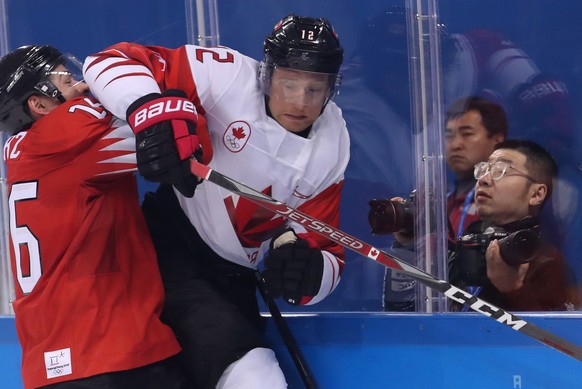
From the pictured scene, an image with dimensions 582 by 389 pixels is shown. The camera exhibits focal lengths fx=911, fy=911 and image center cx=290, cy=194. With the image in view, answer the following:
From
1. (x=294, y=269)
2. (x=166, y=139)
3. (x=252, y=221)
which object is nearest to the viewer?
(x=166, y=139)

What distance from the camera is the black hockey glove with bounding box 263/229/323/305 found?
193cm

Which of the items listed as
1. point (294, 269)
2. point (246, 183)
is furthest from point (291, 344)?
point (246, 183)

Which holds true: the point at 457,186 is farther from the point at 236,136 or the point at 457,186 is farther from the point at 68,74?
the point at 68,74

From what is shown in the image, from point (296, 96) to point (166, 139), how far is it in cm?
41

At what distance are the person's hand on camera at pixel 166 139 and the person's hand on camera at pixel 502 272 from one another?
0.78m

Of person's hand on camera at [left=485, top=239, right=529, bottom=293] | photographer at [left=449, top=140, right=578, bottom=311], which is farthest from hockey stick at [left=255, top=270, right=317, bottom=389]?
person's hand on camera at [left=485, top=239, right=529, bottom=293]

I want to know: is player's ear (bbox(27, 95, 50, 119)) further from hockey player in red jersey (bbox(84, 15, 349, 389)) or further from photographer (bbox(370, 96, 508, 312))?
photographer (bbox(370, 96, 508, 312))

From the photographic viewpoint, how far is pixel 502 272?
2133mm

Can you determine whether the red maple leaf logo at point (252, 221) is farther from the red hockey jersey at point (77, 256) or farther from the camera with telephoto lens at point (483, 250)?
the camera with telephoto lens at point (483, 250)

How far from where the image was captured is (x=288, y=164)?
79.6 inches

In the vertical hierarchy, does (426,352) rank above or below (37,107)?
below

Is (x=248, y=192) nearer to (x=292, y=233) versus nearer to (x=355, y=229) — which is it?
(x=292, y=233)

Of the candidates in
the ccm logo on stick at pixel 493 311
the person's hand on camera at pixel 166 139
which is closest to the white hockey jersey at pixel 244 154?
the person's hand on camera at pixel 166 139

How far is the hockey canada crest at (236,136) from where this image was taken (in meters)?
2.00
